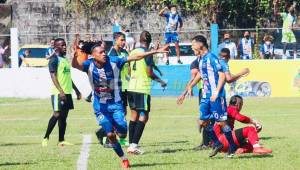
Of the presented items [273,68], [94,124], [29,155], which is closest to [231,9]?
[273,68]

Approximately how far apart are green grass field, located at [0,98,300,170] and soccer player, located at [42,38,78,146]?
358mm

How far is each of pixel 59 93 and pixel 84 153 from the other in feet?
8.12

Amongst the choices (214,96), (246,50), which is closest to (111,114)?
(214,96)

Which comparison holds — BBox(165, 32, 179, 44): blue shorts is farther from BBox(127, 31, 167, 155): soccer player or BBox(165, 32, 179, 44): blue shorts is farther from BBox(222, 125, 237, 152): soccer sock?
BBox(222, 125, 237, 152): soccer sock

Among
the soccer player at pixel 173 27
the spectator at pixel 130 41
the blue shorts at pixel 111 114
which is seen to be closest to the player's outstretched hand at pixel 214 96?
the blue shorts at pixel 111 114

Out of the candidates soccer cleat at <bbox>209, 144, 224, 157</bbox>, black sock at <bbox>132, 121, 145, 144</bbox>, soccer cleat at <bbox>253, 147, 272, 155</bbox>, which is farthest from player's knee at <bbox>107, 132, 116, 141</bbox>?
soccer cleat at <bbox>253, 147, 272, 155</bbox>

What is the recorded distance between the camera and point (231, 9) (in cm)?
4062

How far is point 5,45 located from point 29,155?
22093mm

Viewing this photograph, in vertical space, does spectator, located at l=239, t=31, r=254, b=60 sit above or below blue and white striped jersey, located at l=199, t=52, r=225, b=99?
below

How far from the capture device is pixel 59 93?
17.3 m

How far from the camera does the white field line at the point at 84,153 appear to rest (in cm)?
1314

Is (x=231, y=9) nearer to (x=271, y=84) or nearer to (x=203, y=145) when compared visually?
(x=271, y=84)

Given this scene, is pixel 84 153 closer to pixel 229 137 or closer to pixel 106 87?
pixel 106 87

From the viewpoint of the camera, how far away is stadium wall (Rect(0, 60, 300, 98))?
33.1m
